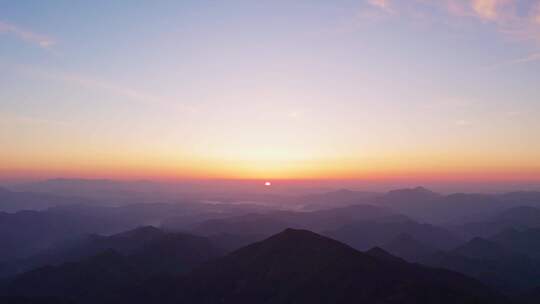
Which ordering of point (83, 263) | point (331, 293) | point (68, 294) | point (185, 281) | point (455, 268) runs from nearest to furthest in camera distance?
point (331, 293) → point (185, 281) → point (68, 294) → point (83, 263) → point (455, 268)

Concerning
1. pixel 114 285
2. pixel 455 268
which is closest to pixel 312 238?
pixel 114 285

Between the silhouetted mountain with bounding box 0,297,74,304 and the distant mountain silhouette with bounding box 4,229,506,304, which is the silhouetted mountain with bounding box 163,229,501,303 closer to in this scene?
the distant mountain silhouette with bounding box 4,229,506,304

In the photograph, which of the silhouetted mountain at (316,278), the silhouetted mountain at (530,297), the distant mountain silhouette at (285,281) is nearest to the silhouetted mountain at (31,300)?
the distant mountain silhouette at (285,281)

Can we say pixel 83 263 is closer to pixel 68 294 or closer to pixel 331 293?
pixel 68 294

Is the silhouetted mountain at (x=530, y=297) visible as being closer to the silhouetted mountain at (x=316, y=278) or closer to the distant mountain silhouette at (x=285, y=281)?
the silhouetted mountain at (x=316, y=278)

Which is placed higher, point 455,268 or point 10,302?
point 10,302

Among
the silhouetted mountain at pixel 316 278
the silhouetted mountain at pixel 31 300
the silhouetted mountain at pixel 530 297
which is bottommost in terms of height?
the silhouetted mountain at pixel 530 297

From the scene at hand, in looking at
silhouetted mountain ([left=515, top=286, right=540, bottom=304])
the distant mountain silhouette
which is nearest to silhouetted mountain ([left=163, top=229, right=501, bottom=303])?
the distant mountain silhouette

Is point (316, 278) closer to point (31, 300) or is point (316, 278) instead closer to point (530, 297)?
point (530, 297)

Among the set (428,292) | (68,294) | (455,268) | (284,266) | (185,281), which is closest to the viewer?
(428,292)

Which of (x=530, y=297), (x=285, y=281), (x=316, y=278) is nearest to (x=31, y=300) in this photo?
(x=285, y=281)

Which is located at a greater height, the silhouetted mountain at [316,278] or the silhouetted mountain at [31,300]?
the silhouetted mountain at [316,278]
